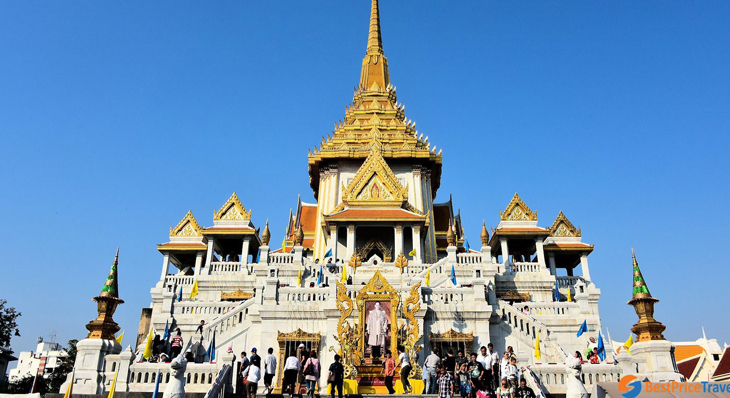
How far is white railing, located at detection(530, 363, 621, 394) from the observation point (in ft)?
39.6

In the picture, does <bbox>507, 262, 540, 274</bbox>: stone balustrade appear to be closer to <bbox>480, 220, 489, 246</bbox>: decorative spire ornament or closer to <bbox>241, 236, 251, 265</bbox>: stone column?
<bbox>480, 220, 489, 246</bbox>: decorative spire ornament

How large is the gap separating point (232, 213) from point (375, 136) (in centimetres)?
961

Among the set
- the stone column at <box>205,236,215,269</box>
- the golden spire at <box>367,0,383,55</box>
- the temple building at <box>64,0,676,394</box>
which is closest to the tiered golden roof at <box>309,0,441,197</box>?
the temple building at <box>64,0,676,394</box>

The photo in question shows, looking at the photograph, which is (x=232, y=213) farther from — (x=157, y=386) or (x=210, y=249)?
(x=157, y=386)

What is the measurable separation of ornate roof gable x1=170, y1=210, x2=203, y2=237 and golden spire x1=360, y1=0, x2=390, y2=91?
1612 cm

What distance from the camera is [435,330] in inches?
639

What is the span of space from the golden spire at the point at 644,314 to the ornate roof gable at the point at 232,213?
66.4 feet

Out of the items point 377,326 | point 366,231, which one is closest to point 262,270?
point 366,231

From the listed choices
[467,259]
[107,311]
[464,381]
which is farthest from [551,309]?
[107,311]

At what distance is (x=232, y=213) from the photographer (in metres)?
30.7

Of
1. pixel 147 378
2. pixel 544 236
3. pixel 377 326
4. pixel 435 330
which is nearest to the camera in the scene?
pixel 147 378

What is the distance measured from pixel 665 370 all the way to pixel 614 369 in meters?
3.21

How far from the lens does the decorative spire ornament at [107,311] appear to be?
1362 centimetres

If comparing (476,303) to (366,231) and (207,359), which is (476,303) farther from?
(366,231)
